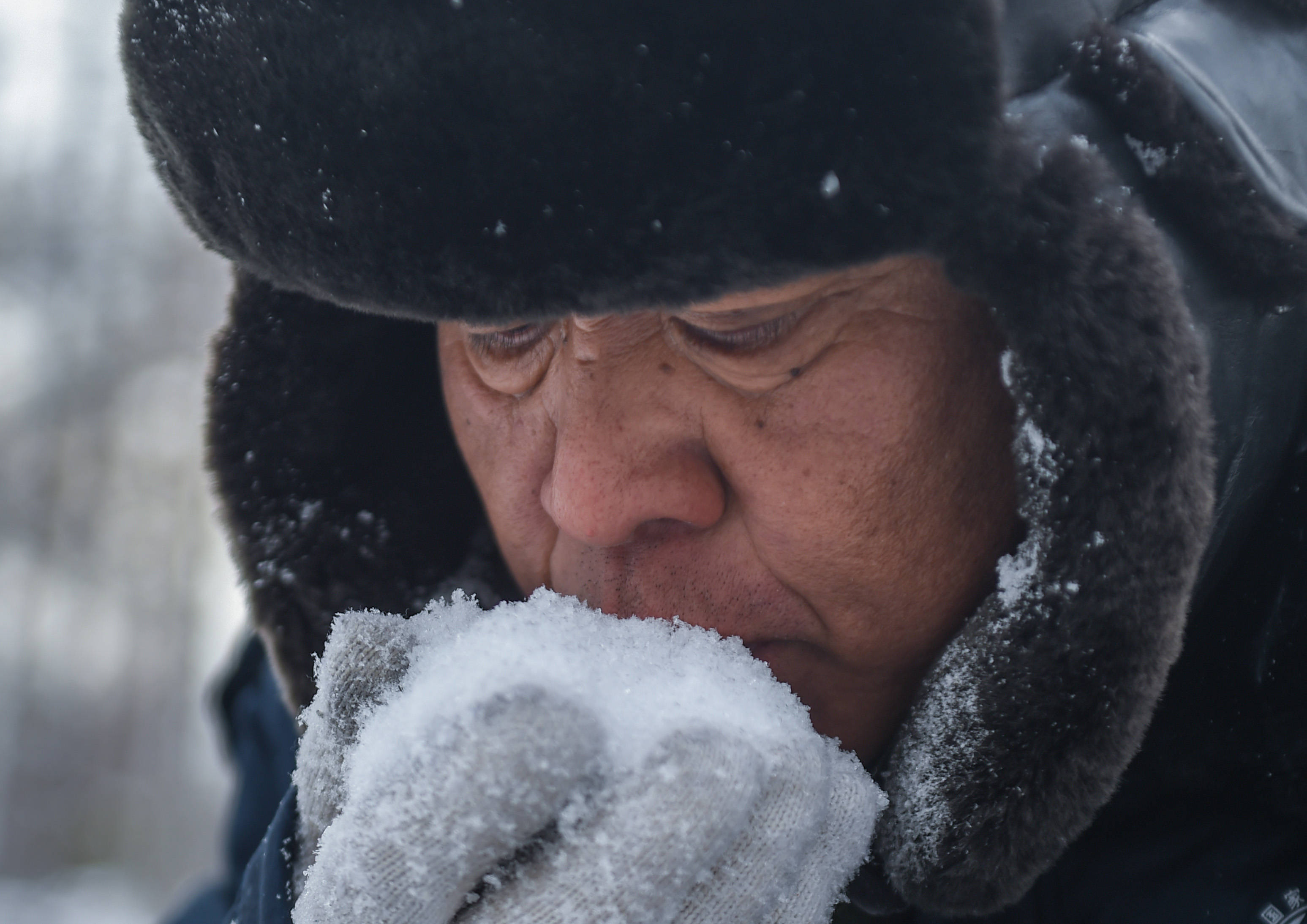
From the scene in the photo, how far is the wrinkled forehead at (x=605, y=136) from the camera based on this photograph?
0.79 meters

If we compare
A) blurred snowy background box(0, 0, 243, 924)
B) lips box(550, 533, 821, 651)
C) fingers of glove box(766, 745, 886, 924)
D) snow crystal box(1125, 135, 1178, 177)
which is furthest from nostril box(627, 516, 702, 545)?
blurred snowy background box(0, 0, 243, 924)

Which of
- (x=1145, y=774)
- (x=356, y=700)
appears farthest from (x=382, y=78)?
(x=1145, y=774)

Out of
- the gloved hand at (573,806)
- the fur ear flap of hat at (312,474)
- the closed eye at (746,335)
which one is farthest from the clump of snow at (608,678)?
the fur ear flap of hat at (312,474)

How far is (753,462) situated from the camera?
3.56 ft

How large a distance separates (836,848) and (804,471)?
0.38 metres

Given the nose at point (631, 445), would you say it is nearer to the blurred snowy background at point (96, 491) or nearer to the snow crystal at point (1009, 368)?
the snow crystal at point (1009, 368)

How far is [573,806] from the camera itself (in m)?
0.85

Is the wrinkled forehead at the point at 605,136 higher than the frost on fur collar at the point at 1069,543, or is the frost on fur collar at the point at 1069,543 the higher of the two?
the wrinkled forehead at the point at 605,136

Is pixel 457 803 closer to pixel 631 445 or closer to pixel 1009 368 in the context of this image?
pixel 631 445

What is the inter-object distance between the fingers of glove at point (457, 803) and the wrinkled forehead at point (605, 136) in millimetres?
373

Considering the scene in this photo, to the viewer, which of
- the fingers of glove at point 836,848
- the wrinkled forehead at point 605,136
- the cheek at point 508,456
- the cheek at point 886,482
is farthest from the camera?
the cheek at point 508,456

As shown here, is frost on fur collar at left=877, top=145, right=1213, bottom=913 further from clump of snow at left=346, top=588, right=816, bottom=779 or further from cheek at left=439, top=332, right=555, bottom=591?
cheek at left=439, top=332, right=555, bottom=591

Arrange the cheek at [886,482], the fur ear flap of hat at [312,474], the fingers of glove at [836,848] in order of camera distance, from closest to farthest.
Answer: the fingers of glove at [836,848] → the cheek at [886,482] → the fur ear flap of hat at [312,474]

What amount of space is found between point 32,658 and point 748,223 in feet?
37.8
